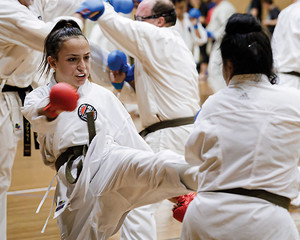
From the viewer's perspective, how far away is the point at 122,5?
12.5 ft

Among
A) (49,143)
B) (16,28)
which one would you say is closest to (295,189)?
(49,143)

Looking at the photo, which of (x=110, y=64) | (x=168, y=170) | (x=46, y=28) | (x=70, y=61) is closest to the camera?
(x=168, y=170)

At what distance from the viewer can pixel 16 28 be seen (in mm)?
3344

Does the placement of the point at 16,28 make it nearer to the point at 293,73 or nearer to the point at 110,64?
the point at 110,64

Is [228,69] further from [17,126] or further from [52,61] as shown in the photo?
[17,126]

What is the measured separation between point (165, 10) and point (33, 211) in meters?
2.24

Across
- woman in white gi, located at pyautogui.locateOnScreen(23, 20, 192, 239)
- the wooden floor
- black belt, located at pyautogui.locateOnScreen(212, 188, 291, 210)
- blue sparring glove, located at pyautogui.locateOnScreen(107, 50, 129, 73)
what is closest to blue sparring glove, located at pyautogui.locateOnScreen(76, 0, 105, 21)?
blue sparring glove, located at pyautogui.locateOnScreen(107, 50, 129, 73)

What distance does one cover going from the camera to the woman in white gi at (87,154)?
2523mm

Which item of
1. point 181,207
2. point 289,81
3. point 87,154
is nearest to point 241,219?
point 181,207

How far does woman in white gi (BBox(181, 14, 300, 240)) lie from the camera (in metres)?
1.93

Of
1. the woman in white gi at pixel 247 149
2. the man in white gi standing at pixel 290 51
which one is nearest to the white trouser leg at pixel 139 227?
the woman in white gi at pixel 247 149

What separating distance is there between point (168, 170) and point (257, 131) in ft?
1.77

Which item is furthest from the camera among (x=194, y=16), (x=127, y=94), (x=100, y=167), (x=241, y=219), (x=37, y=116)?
(x=194, y=16)

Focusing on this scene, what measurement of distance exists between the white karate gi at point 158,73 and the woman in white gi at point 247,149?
5.19 ft
